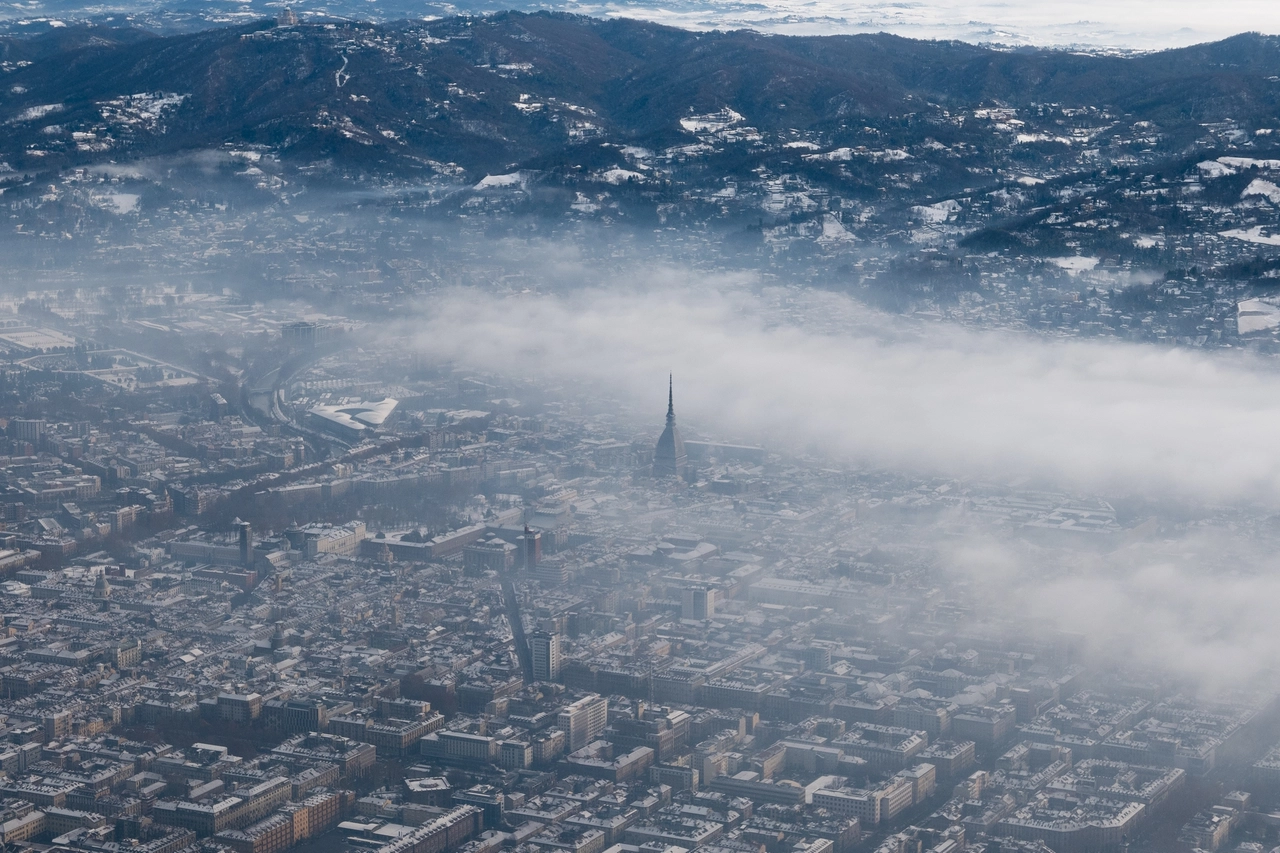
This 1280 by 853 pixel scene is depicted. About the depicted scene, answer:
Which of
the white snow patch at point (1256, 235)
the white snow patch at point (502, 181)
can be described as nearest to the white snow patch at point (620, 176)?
the white snow patch at point (502, 181)

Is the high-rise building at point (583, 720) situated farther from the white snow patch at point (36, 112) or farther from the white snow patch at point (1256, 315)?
the white snow patch at point (36, 112)

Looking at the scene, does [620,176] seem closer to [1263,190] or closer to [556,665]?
[1263,190]

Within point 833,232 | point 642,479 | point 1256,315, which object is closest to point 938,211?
point 833,232

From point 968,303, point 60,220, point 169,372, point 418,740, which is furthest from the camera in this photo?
point 60,220

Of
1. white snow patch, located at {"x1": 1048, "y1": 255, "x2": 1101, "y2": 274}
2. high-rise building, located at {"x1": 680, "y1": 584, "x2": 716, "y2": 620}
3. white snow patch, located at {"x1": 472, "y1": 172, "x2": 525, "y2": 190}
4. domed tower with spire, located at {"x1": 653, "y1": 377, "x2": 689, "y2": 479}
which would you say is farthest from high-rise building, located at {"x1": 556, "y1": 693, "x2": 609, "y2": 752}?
white snow patch, located at {"x1": 472, "y1": 172, "x2": 525, "y2": 190}

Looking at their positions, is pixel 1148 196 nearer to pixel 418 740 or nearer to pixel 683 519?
pixel 683 519

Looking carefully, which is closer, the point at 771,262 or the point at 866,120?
the point at 771,262

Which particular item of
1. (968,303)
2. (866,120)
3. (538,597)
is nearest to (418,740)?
(538,597)
